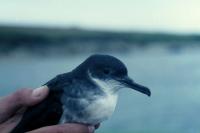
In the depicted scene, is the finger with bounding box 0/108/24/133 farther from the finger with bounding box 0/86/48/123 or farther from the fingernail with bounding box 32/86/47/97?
the fingernail with bounding box 32/86/47/97

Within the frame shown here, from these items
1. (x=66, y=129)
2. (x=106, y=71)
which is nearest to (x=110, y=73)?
(x=106, y=71)

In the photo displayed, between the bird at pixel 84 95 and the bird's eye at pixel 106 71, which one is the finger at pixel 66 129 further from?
the bird's eye at pixel 106 71

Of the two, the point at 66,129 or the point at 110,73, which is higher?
the point at 110,73

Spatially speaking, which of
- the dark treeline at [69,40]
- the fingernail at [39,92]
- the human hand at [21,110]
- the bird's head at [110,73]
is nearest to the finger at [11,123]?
the human hand at [21,110]

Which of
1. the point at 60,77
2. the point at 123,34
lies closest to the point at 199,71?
the point at 123,34

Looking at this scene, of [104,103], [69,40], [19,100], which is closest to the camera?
[104,103]

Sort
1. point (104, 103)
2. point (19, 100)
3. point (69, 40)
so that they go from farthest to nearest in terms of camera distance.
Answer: point (69, 40) < point (19, 100) < point (104, 103)

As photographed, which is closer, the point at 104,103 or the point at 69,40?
the point at 104,103

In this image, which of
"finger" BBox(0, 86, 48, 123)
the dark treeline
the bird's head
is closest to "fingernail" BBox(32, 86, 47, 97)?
"finger" BBox(0, 86, 48, 123)

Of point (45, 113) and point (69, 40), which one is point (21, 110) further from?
point (69, 40)
